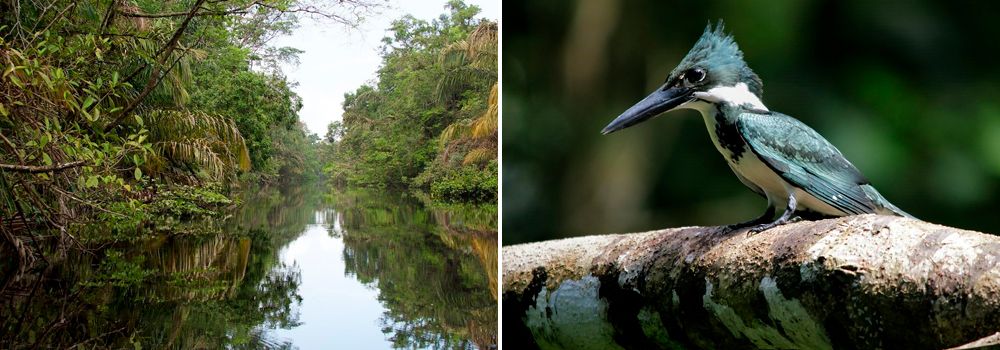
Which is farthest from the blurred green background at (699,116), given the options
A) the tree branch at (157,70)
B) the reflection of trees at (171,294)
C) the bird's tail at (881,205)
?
the tree branch at (157,70)

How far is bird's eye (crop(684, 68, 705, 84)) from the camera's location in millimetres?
1475

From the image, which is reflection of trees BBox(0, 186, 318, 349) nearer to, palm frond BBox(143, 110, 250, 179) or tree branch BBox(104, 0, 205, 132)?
palm frond BBox(143, 110, 250, 179)

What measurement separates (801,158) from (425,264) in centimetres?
665

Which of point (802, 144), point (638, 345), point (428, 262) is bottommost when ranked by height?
point (428, 262)

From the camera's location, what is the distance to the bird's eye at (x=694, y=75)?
1.47 m

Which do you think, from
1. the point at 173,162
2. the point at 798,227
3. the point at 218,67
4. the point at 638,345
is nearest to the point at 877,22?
the point at 798,227

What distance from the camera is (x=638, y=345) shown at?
4.45 feet

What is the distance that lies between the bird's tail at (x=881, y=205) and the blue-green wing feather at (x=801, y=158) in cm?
1

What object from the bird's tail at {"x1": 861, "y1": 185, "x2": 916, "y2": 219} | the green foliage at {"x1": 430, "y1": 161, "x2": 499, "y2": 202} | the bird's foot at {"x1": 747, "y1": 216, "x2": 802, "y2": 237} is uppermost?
the bird's tail at {"x1": 861, "y1": 185, "x2": 916, "y2": 219}

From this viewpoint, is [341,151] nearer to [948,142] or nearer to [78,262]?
[78,262]

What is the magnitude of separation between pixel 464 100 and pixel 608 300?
654cm

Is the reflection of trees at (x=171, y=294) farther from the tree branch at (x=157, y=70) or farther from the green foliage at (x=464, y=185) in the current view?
the green foliage at (x=464, y=185)

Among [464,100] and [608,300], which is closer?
[608,300]

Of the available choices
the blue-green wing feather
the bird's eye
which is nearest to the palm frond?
the bird's eye
